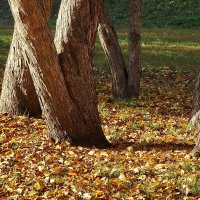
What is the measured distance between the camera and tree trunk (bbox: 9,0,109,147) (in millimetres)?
7340

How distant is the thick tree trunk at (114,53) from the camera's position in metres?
11.6

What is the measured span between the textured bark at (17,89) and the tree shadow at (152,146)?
7.07 ft

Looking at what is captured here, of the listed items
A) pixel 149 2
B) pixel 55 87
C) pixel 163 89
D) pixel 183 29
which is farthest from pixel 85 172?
pixel 149 2

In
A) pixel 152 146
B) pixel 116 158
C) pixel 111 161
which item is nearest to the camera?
pixel 111 161

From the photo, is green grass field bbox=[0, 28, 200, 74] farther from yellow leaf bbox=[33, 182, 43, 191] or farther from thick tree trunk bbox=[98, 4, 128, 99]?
yellow leaf bbox=[33, 182, 43, 191]

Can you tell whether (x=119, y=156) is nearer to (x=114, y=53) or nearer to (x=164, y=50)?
(x=114, y=53)

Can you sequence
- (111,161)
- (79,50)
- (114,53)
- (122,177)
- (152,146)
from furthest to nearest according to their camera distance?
(114,53) < (152,146) < (79,50) < (111,161) < (122,177)

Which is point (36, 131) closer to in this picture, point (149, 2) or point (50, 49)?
point (50, 49)

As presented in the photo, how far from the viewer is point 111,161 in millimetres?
7250

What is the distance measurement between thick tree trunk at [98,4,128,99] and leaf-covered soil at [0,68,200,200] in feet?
3.76

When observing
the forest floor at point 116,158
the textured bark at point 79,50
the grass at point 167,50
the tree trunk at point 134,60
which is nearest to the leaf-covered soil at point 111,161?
the forest floor at point 116,158

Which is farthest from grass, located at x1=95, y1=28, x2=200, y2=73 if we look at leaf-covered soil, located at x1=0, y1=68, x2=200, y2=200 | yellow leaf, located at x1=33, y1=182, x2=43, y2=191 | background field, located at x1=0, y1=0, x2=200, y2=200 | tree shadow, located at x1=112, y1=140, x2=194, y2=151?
yellow leaf, located at x1=33, y1=182, x2=43, y2=191

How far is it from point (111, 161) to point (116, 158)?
144 millimetres

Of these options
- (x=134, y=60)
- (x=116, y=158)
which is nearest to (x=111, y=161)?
(x=116, y=158)
